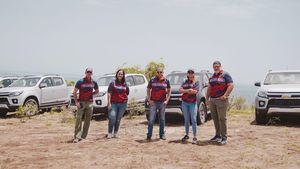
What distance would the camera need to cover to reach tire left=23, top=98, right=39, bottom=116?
14872 mm

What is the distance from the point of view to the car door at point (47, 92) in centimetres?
1594

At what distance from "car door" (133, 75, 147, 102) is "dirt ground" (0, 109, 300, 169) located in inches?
148

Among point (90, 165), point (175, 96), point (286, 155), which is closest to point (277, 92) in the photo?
point (175, 96)

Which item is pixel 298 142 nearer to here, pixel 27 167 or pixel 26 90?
pixel 27 167

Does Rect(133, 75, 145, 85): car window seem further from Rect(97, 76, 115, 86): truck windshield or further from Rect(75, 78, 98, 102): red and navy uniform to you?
Rect(75, 78, 98, 102): red and navy uniform

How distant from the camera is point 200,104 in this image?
11.8m

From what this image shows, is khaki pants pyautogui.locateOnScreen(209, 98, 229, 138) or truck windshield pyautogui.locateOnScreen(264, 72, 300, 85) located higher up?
truck windshield pyautogui.locateOnScreen(264, 72, 300, 85)

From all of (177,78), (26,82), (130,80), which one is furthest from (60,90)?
(177,78)

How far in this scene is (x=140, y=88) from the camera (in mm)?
15461

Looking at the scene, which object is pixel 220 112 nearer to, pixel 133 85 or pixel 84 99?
pixel 84 99

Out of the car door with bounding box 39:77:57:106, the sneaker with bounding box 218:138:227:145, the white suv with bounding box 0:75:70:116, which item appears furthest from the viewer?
the car door with bounding box 39:77:57:106

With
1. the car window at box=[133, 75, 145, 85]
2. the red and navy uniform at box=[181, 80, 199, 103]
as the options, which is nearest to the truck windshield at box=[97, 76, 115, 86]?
the car window at box=[133, 75, 145, 85]

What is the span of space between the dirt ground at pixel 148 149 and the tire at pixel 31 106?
337cm

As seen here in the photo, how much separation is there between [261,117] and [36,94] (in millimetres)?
9545
